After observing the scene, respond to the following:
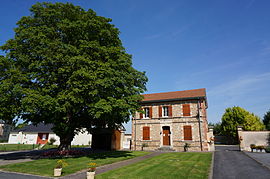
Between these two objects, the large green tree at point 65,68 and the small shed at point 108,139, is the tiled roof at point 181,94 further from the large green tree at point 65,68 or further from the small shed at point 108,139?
the large green tree at point 65,68

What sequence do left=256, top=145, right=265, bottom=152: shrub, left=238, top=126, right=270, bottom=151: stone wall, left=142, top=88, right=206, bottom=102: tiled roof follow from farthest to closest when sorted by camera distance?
left=142, top=88, right=206, bottom=102: tiled roof, left=238, top=126, right=270, bottom=151: stone wall, left=256, top=145, right=265, bottom=152: shrub

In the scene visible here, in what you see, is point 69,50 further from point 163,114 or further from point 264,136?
point 264,136

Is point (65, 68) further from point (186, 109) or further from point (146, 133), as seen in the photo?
point (186, 109)

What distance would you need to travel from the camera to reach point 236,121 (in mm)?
39219

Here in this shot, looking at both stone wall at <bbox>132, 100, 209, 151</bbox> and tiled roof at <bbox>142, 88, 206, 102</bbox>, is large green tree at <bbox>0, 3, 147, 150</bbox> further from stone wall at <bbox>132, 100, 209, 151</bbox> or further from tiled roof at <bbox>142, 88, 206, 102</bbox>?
tiled roof at <bbox>142, 88, 206, 102</bbox>

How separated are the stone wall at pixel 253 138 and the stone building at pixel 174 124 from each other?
3.70 meters

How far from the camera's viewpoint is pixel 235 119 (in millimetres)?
39500

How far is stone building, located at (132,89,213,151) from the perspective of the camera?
2122 centimetres

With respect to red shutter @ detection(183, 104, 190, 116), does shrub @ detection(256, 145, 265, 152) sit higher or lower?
lower

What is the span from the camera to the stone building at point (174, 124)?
21.2 m

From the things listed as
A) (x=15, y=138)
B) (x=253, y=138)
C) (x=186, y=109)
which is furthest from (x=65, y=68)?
(x=15, y=138)

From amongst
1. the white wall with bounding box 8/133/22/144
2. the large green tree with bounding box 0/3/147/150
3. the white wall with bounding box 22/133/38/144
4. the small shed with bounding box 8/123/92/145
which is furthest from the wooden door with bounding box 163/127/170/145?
the white wall with bounding box 8/133/22/144

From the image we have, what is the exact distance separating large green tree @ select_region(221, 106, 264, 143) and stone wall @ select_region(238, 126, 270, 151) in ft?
63.5

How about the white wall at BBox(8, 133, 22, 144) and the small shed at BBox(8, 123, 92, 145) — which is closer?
the small shed at BBox(8, 123, 92, 145)
